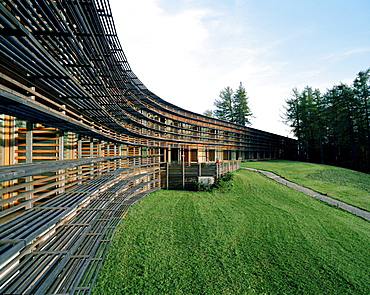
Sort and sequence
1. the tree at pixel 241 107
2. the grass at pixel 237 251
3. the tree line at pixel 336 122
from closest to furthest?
the grass at pixel 237 251, the tree line at pixel 336 122, the tree at pixel 241 107

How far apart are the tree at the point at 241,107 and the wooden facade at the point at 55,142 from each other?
162ft

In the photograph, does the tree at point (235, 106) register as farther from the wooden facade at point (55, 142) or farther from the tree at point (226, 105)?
the wooden facade at point (55, 142)

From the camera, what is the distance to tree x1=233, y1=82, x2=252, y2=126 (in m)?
61.0

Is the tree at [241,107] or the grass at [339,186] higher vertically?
the tree at [241,107]

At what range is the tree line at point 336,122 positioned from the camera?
3966 cm

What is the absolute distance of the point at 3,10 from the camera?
1.84 m

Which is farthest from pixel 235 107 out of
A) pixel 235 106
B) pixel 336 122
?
pixel 336 122

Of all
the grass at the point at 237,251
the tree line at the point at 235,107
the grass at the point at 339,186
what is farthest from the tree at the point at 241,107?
the grass at the point at 237,251

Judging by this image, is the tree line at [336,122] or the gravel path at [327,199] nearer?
the gravel path at [327,199]

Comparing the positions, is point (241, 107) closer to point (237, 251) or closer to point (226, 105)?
point (226, 105)

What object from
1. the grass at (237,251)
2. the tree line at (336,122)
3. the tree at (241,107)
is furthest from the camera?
the tree at (241,107)

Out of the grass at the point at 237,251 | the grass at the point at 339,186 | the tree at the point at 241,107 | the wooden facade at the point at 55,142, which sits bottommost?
the grass at the point at 237,251

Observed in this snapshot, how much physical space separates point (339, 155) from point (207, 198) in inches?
1951

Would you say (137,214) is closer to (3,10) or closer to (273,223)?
(273,223)
